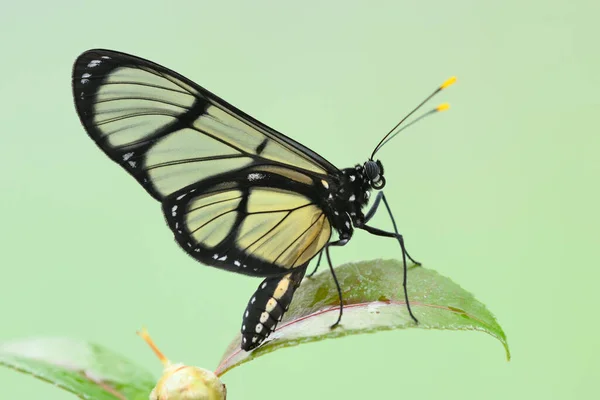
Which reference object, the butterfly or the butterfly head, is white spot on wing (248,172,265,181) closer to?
A: the butterfly

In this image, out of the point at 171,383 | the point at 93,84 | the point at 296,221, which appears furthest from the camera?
the point at 296,221

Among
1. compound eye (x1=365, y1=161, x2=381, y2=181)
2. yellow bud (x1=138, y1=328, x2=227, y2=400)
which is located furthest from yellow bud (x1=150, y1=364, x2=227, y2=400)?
compound eye (x1=365, y1=161, x2=381, y2=181)

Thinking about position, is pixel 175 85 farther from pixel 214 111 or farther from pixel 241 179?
pixel 241 179

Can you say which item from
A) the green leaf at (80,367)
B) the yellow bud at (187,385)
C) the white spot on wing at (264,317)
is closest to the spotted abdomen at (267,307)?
the white spot on wing at (264,317)

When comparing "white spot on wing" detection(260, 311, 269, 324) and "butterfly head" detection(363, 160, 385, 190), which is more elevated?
"butterfly head" detection(363, 160, 385, 190)

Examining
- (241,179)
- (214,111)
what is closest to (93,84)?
(214,111)

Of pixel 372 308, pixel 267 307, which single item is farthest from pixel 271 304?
pixel 372 308

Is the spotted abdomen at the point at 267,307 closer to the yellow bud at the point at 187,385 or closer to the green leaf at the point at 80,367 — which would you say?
the yellow bud at the point at 187,385
